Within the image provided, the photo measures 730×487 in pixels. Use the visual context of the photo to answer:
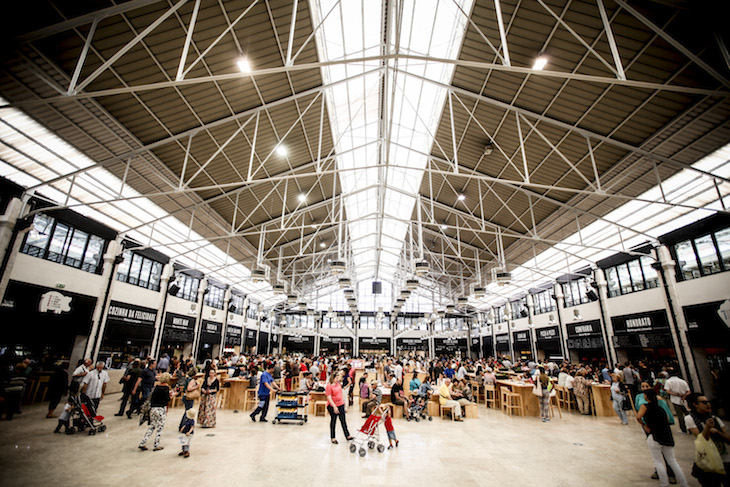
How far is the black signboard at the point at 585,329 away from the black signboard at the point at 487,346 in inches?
493

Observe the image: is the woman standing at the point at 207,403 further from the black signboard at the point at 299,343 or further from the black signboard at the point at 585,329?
the black signboard at the point at 299,343

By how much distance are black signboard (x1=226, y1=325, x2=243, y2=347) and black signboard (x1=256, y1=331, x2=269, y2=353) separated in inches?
180

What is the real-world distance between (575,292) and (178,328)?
2419 cm

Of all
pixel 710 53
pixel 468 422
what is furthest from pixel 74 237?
pixel 710 53

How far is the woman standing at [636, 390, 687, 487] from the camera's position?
4836 millimetres

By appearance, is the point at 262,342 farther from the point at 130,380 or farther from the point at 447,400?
the point at 447,400

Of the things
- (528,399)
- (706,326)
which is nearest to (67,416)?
(528,399)

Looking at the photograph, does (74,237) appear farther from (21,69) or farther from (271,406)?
(271,406)

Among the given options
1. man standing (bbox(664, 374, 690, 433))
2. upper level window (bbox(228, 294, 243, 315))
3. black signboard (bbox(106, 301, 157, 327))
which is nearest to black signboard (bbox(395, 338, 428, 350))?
upper level window (bbox(228, 294, 243, 315))

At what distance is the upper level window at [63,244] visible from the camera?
1141cm

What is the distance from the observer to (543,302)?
24.0 meters

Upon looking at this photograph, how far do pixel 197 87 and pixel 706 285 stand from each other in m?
17.9

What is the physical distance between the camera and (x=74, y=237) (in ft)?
42.8

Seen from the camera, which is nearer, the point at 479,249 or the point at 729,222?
the point at 729,222
